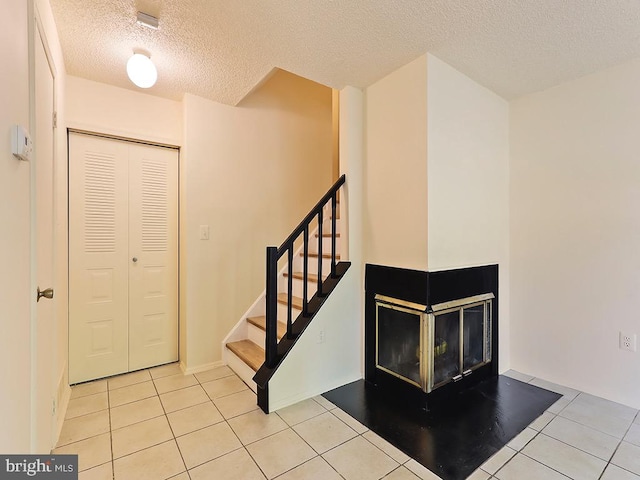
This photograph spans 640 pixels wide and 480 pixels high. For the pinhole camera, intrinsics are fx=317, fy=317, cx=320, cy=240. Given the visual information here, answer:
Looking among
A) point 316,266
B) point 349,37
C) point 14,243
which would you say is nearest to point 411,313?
point 316,266

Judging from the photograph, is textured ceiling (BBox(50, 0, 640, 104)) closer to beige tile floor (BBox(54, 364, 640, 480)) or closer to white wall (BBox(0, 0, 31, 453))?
white wall (BBox(0, 0, 31, 453))

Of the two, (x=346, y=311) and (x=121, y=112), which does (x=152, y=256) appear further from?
(x=346, y=311)

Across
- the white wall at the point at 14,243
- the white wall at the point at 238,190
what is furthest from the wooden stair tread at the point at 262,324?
the white wall at the point at 14,243

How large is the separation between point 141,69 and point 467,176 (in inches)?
92.7

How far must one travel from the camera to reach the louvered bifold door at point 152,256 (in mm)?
2725

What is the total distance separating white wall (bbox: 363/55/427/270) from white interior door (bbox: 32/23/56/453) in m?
2.01

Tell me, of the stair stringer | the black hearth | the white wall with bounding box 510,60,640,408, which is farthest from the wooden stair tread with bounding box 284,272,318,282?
the white wall with bounding box 510,60,640,408

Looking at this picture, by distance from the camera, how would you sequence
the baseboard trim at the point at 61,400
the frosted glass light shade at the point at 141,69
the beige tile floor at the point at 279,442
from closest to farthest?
the beige tile floor at the point at 279,442, the baseboard trim at the point at 61,400, the frosted glass light shade at the point at 141,69

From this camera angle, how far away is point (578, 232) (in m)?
2.36

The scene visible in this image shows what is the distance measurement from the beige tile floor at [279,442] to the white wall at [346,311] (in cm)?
23

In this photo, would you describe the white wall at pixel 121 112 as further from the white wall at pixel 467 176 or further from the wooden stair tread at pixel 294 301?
the white wall at pixel 467 176

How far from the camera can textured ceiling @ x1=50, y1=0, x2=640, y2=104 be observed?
A: 1.67 m

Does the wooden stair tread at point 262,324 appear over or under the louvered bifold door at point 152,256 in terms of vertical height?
under

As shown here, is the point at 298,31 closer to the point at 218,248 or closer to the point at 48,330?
the point at 218,248
